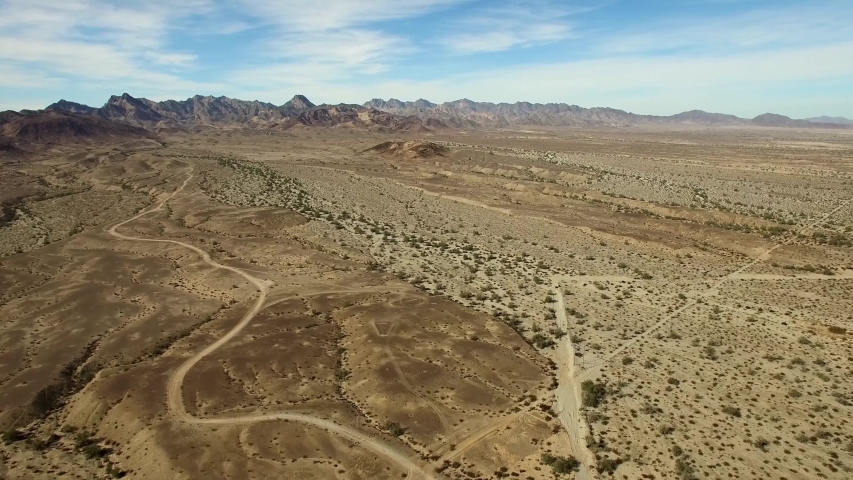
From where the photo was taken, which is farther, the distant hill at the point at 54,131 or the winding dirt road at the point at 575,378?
the distant hill at the point at 54,131

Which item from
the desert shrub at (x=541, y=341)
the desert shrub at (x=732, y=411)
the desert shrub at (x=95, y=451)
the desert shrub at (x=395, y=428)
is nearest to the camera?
the desert shrub at (x=95, y=451)

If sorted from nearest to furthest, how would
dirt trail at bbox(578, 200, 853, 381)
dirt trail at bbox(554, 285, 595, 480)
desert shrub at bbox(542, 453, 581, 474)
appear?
desert shrub at bbox(542, 453, 581, 474), dirt trail at bbox(554, 285, 595, 480), dirt trail at bbox(578, 200, 853, 381)

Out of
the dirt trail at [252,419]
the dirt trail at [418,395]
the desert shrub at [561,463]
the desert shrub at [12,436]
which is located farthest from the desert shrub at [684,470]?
the desert shrub at [12,436]

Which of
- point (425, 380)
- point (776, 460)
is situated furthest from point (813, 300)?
point (425, 380)

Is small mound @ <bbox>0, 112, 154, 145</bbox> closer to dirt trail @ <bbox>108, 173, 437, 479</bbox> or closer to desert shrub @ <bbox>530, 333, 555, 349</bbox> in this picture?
dirt trail @ <bbox>108, 173, 437, 479</bbox>

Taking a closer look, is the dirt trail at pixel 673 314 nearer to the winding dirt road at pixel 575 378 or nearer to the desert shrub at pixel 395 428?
the winding dirt road at pixel 575 378

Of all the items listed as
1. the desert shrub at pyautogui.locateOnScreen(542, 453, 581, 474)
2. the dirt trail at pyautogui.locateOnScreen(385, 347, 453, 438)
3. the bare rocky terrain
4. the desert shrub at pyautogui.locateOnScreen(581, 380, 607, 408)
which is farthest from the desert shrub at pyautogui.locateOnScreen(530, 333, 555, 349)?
the desert shrub at pyautogui.locateOnScreen(542, 453, 581, 474)

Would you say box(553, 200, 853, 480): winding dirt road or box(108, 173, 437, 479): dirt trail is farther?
box(553, 200, 853, 480): winding dirt road

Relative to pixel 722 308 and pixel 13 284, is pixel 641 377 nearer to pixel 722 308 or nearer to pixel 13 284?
pixel 722 308

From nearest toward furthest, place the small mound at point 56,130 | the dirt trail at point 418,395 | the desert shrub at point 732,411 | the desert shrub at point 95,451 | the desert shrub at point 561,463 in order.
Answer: the desert shrub at point 561,463, the desert shrub at point 95,451, the dirt trail at point 418,395, the desert shrub at point 732,411, the small mound at point 56,130

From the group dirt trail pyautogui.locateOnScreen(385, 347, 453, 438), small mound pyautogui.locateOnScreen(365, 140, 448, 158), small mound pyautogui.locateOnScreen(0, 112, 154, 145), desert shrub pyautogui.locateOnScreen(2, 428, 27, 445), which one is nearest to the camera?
dirt trail pyautogui.locateOnScreen(385, 347, 453, 438)
